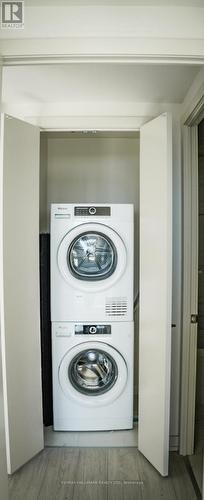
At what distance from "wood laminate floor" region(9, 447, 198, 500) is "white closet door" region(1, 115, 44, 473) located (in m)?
0.11

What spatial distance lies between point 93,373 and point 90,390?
0.37 ft

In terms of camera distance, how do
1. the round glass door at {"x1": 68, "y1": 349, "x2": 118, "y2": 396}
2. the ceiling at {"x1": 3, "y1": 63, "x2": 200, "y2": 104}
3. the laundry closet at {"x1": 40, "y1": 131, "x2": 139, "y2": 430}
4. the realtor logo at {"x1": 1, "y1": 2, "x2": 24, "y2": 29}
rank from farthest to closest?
1. the laundry closet at {"x1": 40, "y1": 131, "x2": 139, "y2": 430}
2. the round glass door at {"x1": 68, "y1": 349, "x2": 118, "y2": 396}
3. the ceiling at {"x1": 3, "y1": 63, "x2": 200, "y2": 104}
4. the realtor logo at {"x1": 1, "y1": 2, "x2": 24, "y2": 29}

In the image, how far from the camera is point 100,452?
1.94 meters

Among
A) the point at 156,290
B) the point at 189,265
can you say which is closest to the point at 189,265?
the point at 189,265

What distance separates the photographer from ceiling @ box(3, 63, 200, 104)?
156 cm

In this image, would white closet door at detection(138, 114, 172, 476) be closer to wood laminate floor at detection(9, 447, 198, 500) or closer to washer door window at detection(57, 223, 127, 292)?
wood laminate floor at detection(9, 447, 198, 500)

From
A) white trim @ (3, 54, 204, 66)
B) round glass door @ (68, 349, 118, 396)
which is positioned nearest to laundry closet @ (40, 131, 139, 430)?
round glass door @ (68, 349, 118, 396)

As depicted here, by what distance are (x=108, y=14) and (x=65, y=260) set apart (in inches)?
52.2

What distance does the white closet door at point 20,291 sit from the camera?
1642mm

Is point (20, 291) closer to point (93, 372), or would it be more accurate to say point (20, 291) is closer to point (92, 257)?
point (92, 257)

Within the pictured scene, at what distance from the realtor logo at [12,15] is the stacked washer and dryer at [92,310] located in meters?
1.08

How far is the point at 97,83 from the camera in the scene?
172 cm

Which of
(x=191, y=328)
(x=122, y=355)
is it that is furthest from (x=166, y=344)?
(x=122, y=355)

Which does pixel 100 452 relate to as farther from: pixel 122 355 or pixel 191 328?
pixel 191 328
